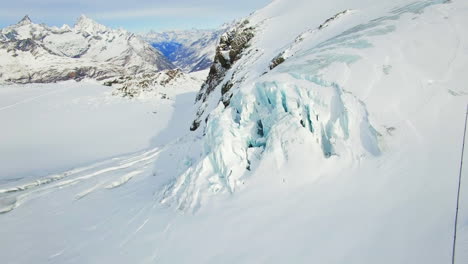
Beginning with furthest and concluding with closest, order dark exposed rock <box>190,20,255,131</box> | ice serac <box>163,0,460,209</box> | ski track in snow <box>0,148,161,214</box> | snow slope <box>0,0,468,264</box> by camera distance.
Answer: dark exposed rock <box>190,20,255,131</box>, ski track in snow <box>0,148,161,214</box>, ice serac <box>163,0,460,209</box>, snow slope <box>0,0,468,264</box>

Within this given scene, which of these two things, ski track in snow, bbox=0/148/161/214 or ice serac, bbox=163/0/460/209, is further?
ski track in snow, bbox=0/148/161/214

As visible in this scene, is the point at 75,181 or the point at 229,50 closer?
the point at 75,181

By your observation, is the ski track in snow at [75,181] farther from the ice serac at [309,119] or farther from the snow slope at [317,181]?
the ice serac at [309,119]

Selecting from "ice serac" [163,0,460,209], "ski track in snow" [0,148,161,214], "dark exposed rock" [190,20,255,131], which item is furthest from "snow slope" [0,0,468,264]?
Result: "dark exposed rock" [190,20,255,131]

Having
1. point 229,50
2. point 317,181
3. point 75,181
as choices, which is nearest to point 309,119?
point 317,181

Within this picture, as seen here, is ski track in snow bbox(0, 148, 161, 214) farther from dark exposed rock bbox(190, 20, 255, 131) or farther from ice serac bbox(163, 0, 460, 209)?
dark exposed rock bbox(190, 20, 255, 131)

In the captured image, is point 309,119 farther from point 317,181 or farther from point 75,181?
point 75,181

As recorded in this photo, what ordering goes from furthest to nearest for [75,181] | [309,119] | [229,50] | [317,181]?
1. [229,50]
2. [75,181]
3. [309,119]
4. [317,181]

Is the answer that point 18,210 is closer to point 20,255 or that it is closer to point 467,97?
point 20,255
